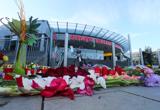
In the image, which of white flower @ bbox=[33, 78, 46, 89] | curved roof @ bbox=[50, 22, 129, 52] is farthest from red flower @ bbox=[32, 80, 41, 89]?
curved roof @ bbox=[50, 22, 129, 52]

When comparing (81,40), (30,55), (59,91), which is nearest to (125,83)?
(59,91)

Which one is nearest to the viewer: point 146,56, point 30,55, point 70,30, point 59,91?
point 59,91

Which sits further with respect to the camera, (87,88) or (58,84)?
(87,88)

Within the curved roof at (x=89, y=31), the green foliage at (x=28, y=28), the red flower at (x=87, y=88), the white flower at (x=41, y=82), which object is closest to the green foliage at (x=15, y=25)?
the green foliage at (x=28, y=28)

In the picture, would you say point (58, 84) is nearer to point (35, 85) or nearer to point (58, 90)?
point (58, 90)

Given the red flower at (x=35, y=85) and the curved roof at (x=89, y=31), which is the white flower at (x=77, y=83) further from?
the curved roof at (x=89, y=31)

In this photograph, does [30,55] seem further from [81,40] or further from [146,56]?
[146,56]

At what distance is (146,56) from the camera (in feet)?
61.3

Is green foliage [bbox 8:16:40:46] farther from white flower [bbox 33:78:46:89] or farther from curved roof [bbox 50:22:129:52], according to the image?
curved roof [bbox 50:22:129:52]

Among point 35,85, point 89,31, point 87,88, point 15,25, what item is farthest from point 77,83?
point 89,31

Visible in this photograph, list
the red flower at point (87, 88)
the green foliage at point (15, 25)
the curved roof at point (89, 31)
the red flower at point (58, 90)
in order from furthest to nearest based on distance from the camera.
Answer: the curved roof at point (89, 31)
the green foliage at point (15, 25)
the red flower at point (87, 88)
the red flower at point (58, 90)

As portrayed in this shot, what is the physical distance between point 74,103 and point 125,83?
2.75 ft

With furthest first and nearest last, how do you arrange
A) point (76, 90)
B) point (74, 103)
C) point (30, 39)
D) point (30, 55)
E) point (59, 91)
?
point (30, 55) < point (30, 39) < point (76, 90) < point (59, 91) < point (74, 103)

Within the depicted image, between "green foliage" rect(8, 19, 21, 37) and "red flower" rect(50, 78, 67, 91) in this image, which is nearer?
"red flower" rect(50, 78, 67, 91)
